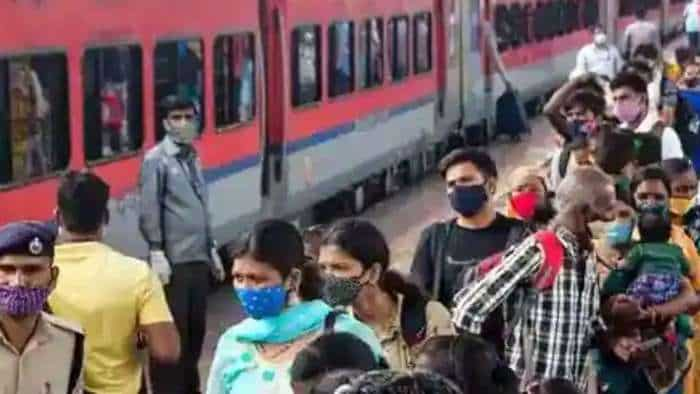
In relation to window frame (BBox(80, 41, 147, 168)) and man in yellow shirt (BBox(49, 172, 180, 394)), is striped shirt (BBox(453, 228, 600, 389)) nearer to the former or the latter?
man in yellow shirt (BBox(49, 172, 180, 394))

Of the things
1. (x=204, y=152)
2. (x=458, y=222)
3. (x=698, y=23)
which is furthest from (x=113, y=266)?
(x=698, y=23)

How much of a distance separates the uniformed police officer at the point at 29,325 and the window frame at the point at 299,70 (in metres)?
11.4

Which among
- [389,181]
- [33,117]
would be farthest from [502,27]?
[33,117]

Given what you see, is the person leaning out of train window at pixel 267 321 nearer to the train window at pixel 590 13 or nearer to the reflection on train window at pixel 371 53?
the reflection on train window at pixel 371 53

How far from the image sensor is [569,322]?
258 inches

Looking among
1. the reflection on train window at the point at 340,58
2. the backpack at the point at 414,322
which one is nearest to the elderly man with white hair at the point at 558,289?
the backpack at the point at 414,322

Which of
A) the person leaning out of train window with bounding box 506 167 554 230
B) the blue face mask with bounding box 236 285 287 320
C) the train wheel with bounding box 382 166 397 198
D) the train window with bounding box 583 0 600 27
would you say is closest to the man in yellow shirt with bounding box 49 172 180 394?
the blue face mask with bounding box 236 285 287 320

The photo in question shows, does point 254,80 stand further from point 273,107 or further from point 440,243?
point 440,243

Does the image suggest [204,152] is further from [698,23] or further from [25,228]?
[698,23]

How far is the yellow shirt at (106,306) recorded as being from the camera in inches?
250

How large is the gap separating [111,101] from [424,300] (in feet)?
22.0

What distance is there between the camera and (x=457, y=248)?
7152 millimetres

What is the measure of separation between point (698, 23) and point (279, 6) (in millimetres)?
12870

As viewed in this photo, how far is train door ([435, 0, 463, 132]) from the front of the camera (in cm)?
2422
